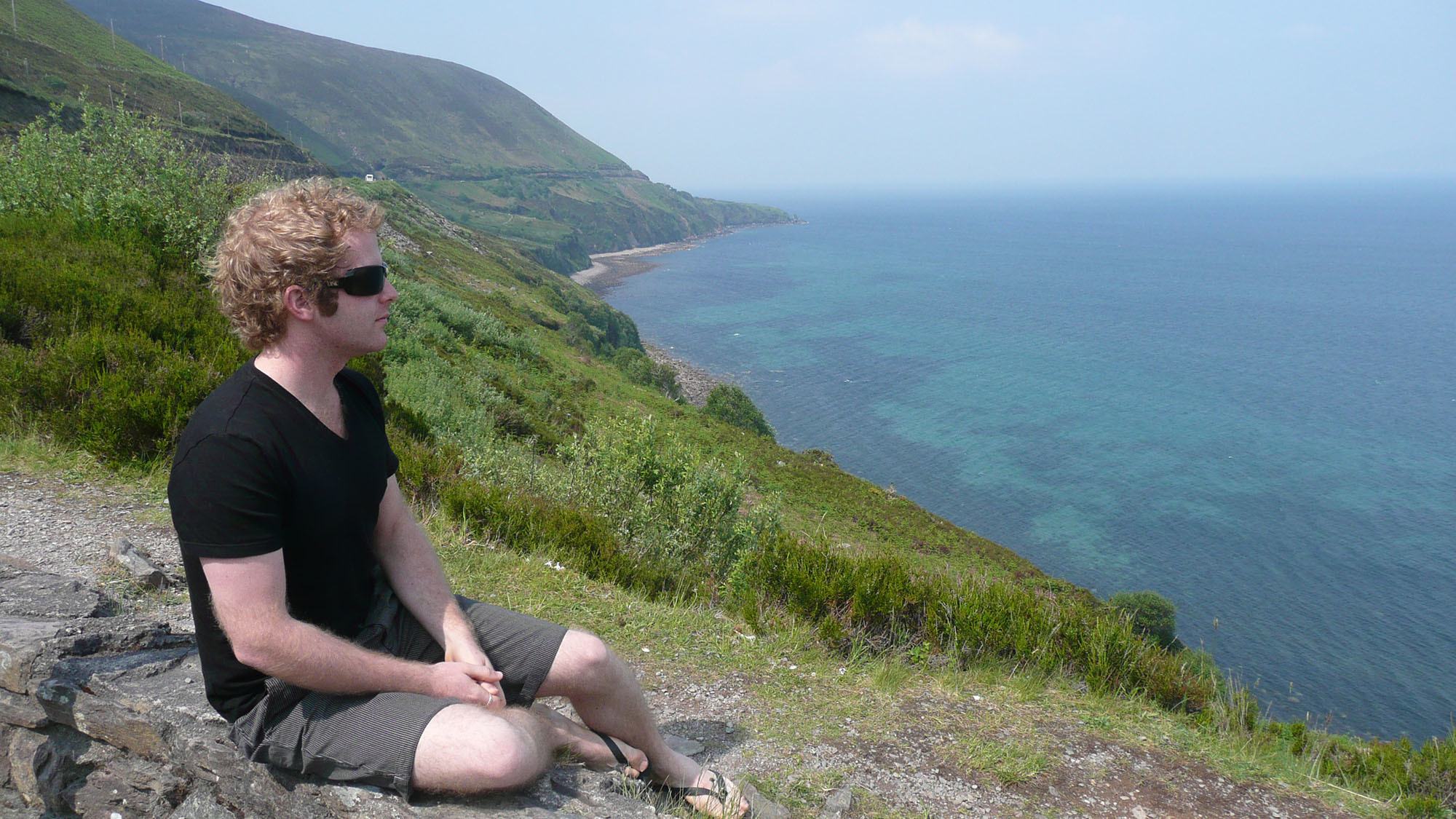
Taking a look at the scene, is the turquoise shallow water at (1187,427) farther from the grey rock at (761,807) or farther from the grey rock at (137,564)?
the grey rock at (137,564)

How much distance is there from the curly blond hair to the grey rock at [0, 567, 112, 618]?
2083 mm

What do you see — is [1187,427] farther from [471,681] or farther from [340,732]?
[340,732]

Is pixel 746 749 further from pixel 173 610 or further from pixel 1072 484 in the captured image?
pixel 1072 484

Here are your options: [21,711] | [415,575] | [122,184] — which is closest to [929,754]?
[415,575]

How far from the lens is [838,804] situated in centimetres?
395

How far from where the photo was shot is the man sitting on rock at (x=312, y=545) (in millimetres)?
2385

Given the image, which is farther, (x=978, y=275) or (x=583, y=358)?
(x=978, y=275)

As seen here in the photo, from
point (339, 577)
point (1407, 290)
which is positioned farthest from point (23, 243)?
point (1407, 290)

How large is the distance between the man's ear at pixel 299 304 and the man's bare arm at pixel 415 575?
2.60ft

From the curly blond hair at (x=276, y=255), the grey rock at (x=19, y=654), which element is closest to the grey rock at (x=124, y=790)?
the grey rock at (x=19, y=654)

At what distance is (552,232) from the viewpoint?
15712 centimetres

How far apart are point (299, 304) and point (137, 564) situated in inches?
136

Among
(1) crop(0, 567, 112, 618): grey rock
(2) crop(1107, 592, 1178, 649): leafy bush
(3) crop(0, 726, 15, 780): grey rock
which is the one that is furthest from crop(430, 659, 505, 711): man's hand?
(2) crop(1107, 592, 1178, 649): leafy bush

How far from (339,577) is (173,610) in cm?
242
